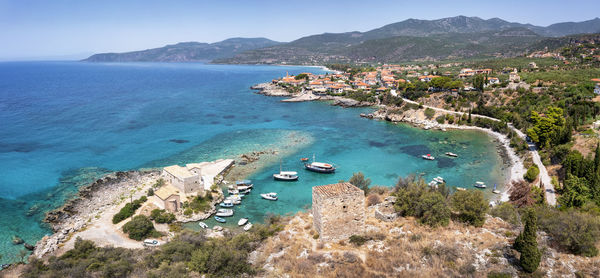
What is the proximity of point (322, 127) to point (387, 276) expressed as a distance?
48.0 metres

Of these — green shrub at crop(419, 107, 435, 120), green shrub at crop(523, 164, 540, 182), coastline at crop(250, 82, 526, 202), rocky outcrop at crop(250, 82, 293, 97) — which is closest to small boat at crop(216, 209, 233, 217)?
coastline at crop(250, 82, 526, 202)

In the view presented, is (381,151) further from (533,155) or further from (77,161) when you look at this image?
(77,161)

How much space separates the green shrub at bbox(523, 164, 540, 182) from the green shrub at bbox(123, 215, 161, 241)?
36724mm

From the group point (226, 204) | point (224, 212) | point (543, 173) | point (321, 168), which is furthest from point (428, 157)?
point (224, 212)

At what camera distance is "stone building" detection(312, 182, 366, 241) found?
17.0m

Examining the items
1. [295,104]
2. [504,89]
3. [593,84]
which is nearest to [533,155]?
[593,84]

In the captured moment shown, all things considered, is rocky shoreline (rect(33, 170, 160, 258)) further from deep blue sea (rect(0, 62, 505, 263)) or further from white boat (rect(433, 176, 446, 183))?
white boat (rect(433, 176, 446, 183))

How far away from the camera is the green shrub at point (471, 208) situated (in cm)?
1836

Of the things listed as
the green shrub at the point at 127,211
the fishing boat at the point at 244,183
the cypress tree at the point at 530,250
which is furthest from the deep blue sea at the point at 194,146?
the cypress tree at the point at 530,250

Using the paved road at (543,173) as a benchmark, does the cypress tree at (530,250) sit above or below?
above

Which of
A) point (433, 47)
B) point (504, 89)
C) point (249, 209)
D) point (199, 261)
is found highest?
point (433, 47)

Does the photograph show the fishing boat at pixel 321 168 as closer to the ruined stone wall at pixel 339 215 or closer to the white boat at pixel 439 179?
the white boat at pixel 439 179

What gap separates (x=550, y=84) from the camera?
187 feet

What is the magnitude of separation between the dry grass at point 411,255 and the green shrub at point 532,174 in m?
17.4
